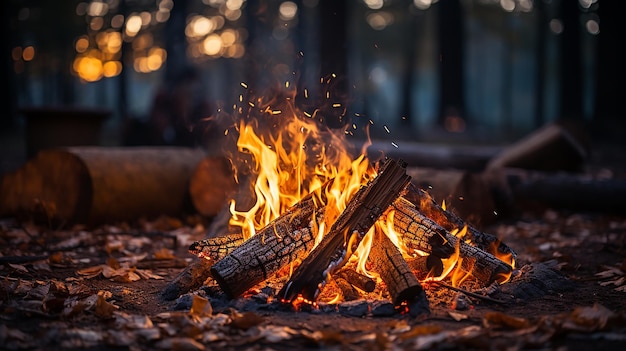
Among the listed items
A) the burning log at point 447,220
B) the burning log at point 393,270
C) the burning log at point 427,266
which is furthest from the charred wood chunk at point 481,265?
the burning log at point 393,270

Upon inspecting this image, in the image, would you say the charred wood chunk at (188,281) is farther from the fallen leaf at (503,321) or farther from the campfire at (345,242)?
the fallen leaf at (503,321)

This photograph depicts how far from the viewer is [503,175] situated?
28.3 feet

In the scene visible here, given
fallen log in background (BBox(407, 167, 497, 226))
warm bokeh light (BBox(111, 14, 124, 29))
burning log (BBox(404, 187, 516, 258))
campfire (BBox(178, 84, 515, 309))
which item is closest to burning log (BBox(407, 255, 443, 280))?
campfire (BBox(178, 84, 515, 309))

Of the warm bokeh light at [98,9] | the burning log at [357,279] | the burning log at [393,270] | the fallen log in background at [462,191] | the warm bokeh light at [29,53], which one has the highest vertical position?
A: the warm bokeh light at [98,9]

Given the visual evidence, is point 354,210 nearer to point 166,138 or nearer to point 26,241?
point 26,241

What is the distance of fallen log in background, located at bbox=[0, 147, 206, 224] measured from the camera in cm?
752

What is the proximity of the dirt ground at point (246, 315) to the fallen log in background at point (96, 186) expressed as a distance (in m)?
1.29

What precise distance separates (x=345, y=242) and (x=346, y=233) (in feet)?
0.21

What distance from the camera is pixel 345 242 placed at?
436cm

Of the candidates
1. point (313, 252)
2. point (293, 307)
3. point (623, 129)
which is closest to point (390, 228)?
point (313, 252)

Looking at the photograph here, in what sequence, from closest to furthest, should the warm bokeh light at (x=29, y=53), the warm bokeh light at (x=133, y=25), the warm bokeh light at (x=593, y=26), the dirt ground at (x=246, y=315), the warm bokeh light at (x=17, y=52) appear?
the dirt ground at (x=246, y=315)
the warm bokeh light at (x=593, y=26)
the warm bokeh light at (x=17, y=52)
the warm bokeh light at (x=133, y=25)
the warm bokeh light at (x=29, y=53)

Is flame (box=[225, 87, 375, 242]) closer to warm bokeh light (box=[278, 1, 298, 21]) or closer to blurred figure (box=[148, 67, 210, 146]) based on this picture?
blurred figure (box=[148, 67, 210, 146])

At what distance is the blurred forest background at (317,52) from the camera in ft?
51.6

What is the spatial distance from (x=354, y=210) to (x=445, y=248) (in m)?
0.74
